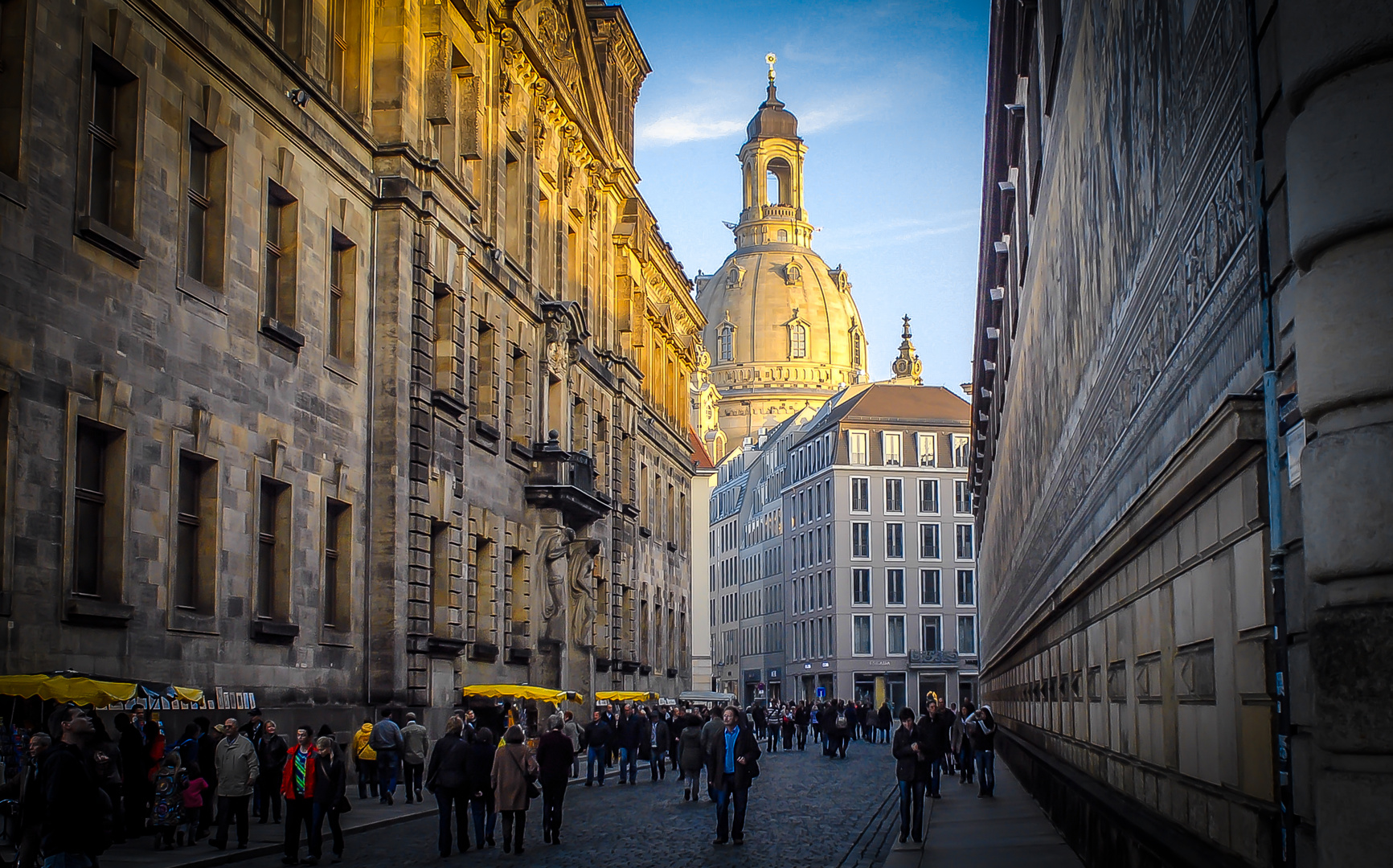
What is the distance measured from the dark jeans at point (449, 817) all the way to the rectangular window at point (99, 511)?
5.66 meters

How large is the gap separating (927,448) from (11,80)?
99.5 m

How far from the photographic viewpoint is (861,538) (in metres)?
115

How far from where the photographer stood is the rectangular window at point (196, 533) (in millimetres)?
24734

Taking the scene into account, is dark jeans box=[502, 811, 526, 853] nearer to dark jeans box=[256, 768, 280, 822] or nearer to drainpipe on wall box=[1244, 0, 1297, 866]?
dark jeans box=[256, 768, 280, 822]

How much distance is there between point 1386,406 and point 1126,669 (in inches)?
323

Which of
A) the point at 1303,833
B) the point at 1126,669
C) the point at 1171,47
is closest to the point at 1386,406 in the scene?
the point at 1303,833

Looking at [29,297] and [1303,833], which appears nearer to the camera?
[1303,833]

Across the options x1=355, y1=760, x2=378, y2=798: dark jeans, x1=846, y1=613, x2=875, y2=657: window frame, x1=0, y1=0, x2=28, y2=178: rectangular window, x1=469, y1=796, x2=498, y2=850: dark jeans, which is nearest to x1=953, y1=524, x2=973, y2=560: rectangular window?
x1=846, y1=613, x2=875, y2=657: window frame

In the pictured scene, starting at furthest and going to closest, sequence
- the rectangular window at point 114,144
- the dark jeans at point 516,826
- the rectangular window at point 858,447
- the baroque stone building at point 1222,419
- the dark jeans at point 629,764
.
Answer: the rectangular window at point 858,447, the dark jeans at point 629,764, the rectangular window at point 114,144, the dark jeans at point 516,826, the baroque stone building at point 1222,419

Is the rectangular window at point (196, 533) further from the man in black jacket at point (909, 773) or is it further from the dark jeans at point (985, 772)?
the dark jeans at point (985, 772)

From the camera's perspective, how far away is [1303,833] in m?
5.72

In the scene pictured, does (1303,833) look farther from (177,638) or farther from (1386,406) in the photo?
(177,638)

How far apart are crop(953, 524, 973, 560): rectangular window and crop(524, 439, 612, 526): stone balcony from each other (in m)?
72.4

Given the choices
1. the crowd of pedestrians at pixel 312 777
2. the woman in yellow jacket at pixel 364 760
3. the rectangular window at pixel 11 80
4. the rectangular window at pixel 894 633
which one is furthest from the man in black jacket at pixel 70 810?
the rectangular window at pixel 894 633
